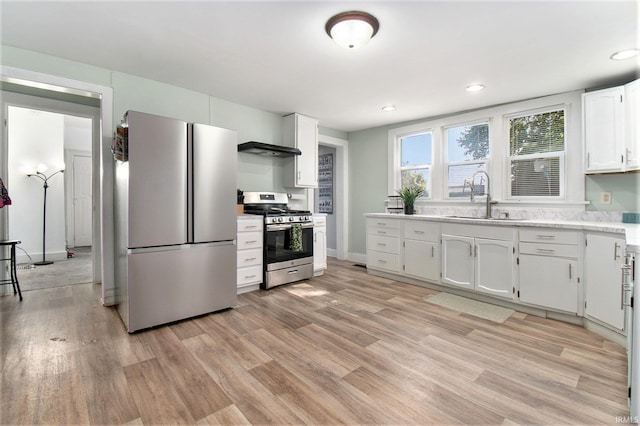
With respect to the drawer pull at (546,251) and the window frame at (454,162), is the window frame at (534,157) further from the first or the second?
the drawer pull at (546,251)

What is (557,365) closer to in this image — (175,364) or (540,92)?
(175,364)

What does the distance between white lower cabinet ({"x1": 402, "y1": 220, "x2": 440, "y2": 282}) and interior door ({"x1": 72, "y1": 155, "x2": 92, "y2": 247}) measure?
7.22 m

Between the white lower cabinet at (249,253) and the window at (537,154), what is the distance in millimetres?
3235

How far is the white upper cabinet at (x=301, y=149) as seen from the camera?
4.40 m

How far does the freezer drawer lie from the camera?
246 cm

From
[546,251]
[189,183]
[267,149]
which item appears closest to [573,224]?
[546,251]

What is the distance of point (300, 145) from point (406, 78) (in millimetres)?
1843

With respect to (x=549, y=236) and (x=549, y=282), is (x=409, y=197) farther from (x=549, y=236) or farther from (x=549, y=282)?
(x=549, y=282)

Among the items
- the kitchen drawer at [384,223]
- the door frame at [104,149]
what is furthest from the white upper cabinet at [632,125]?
the door frame at [104,149]

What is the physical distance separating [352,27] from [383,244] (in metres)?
2.90

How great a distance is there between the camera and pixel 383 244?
4.29m

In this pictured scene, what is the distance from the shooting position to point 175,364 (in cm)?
199

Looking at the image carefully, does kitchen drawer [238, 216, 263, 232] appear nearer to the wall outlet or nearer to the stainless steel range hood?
the stainless steel range hood

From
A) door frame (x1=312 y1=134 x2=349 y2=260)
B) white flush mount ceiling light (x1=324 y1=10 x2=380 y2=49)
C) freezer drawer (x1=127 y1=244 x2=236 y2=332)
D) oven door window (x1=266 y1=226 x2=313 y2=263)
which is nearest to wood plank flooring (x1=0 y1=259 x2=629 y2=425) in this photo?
freezer drawer (x1=127 y1=244 x2=236 y2=332)
